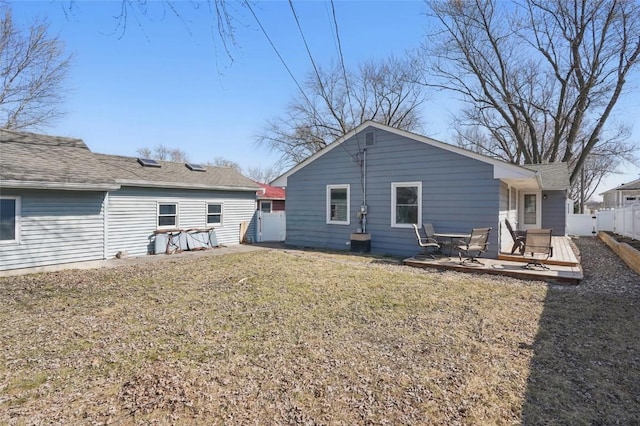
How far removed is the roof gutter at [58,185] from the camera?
25.5 ft

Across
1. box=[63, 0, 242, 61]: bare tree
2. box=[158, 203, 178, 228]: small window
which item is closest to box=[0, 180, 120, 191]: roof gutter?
box=[158, 203, 178, 228]: small window

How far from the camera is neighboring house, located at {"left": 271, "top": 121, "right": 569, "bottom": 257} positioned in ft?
29.6

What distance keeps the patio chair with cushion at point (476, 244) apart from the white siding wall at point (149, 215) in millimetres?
9279

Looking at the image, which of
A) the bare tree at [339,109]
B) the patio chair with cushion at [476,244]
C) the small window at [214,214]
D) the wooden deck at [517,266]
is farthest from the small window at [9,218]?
the bare tree at [339,109]

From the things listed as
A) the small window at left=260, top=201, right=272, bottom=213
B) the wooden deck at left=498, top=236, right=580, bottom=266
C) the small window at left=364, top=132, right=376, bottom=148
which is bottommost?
the wooden deck at left=498, top=236, right=580, bottom=266

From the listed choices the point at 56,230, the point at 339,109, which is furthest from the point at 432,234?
the point at 339,109

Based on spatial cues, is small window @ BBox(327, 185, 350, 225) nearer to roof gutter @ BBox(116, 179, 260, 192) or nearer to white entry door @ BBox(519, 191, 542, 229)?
roof gutter @ BBox(116, 179, 260, 192)

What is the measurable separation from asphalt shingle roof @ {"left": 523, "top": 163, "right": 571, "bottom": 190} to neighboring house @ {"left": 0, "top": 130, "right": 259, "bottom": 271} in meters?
12.6

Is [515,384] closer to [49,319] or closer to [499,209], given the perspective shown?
[49,319]

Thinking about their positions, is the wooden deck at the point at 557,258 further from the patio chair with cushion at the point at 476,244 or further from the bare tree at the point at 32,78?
the bare tree at the point at 32,78

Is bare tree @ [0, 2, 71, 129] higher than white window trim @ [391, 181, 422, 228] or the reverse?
higher

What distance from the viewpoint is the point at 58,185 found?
8.52m

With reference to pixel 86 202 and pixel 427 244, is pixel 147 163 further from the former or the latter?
pixel 427 244

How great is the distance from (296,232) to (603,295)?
931cm
